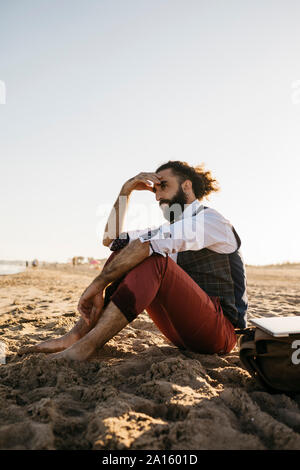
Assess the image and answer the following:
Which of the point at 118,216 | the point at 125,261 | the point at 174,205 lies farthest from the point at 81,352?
the point at 174,205

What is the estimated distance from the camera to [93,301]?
2.14 metres

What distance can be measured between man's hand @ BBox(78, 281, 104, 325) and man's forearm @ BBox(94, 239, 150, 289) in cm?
4

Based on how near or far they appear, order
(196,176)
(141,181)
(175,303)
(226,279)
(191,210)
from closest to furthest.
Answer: (175,303), (226,279), (191,210), (141,181), (196,176)

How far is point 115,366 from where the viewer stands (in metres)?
1.95

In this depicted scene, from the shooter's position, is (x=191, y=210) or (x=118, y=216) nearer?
(x=191, y=210)

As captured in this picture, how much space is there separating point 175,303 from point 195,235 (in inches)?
18.8

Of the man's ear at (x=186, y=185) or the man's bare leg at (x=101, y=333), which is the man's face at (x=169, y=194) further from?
the man's bare leg at (x=101, y=333)

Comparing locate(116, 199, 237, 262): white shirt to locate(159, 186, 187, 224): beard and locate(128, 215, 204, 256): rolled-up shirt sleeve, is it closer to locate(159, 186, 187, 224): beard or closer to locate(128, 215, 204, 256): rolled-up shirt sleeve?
locate(128, 215, 204, 256): rolled-up shirt sleeve

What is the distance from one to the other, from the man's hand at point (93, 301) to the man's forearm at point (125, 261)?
0.12 ft

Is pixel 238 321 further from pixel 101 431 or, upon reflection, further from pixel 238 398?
pixel 101 431

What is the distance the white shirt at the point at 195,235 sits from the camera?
6.58 feet

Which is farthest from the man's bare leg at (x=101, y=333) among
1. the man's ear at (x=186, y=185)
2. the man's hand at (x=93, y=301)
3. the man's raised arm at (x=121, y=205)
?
the man's ear at (x=186, y=185)

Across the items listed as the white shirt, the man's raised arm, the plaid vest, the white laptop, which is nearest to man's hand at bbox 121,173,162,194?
the man's raised arm

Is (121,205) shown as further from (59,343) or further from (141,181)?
(59,343)
